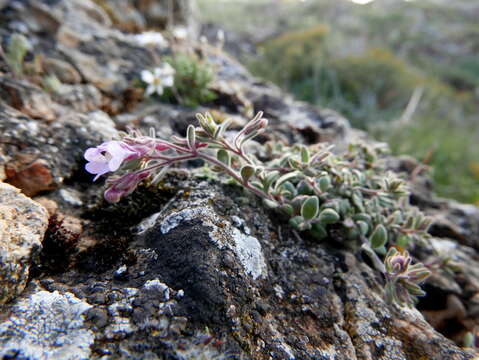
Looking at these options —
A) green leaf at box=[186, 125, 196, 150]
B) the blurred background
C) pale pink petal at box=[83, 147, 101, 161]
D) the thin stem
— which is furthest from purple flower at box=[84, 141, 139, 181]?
the blurred background

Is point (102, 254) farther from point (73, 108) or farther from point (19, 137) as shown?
point (73, 108)

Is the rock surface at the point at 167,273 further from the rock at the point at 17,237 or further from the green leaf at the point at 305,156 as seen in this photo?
the green leaf at the point at 305,156

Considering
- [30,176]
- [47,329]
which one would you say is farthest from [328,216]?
[30,176]

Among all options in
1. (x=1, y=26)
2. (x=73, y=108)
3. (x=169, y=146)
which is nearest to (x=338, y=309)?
(x=169, y=146)

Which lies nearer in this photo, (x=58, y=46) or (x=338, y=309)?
(x=338, y=309)

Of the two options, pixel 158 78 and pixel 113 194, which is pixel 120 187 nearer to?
pixel 113 194

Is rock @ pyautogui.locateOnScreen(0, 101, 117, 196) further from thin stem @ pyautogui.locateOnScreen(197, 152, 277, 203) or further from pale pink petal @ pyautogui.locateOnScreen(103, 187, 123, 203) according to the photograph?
thin stem @ pyautogui.locateOnScreen(197, 152, 277, 203)
